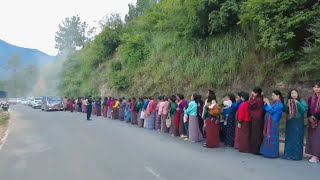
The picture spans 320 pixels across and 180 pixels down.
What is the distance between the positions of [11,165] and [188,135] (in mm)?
6844

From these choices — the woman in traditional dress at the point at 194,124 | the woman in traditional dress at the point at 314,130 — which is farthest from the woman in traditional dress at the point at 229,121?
the woman in traditional dress at the point at 314,130

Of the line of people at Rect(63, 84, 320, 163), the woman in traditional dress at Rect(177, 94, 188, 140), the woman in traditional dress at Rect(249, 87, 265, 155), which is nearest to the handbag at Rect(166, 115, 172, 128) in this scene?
the line of people at Rect(63, 84, 320, 163)

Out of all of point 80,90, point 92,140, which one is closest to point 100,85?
point 80,90

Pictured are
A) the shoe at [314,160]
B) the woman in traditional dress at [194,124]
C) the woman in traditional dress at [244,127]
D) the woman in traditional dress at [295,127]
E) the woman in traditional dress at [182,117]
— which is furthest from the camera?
the woman in traditional dress at [182,117]

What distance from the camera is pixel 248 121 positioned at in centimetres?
1133

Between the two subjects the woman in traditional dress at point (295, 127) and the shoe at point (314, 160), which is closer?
the shoe at point (314, 160)

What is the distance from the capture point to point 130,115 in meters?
24.3

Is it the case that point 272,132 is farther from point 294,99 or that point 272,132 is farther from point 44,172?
point 44,172

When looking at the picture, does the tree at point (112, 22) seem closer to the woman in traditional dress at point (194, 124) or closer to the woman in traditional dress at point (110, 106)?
the woman in traditional dress at point (110, 106)

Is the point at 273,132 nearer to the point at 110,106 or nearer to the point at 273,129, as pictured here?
the point at 273,129

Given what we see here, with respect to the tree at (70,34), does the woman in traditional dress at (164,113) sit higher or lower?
lower

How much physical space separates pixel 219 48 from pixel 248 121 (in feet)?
37.3

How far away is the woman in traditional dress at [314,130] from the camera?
32.4 feet

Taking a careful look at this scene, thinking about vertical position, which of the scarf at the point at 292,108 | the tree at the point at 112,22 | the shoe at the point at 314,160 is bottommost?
the shoe at the point at 314,160
